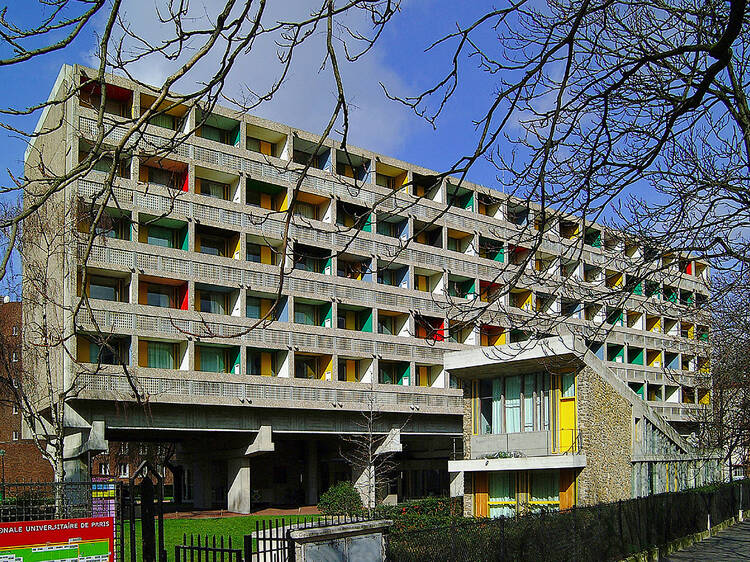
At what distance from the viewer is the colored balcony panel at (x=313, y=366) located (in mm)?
43406

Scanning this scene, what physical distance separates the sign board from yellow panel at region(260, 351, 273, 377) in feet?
110

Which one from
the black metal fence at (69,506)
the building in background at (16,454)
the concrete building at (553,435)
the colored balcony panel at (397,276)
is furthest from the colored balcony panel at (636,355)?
the black metal fence at (69,506)

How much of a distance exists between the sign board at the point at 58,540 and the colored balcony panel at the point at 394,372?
127 ft

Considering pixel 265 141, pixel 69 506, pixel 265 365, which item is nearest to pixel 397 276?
pixel 265 365

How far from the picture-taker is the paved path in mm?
21578

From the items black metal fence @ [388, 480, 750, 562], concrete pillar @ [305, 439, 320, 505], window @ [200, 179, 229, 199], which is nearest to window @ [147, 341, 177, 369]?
window @ [200, 179, 229, 199]

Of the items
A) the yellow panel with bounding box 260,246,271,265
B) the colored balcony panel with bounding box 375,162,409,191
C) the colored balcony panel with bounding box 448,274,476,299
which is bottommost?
the colored balcony panel with bounding box 448,274,476,299

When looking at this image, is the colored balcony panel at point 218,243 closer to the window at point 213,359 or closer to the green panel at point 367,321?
the window at point 213,359

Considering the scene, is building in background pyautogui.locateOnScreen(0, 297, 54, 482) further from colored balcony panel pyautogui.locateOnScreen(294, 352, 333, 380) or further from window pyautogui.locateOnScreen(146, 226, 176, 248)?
colored balcony panel pyautogui.locateOnScreen(294, 352, 333, 380)

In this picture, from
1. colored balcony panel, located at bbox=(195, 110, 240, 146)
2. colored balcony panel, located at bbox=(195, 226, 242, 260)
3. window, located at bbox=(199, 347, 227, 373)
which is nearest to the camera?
window, located at bbox=(199, 347, 227, 373)

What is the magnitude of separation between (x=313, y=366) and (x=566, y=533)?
28.8m

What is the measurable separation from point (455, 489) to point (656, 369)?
2901 cm

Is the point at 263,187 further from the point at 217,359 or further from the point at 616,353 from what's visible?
the point at 616,353

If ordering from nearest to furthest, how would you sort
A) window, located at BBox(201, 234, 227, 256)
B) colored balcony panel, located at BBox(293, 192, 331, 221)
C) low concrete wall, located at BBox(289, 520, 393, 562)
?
low concrete wall, located at BBox(289, 520, 393, 562) < window, located at BBox(201, 234, 227, 256) < colored balcony panel, located at BBox(293, 192, 331, 221)
